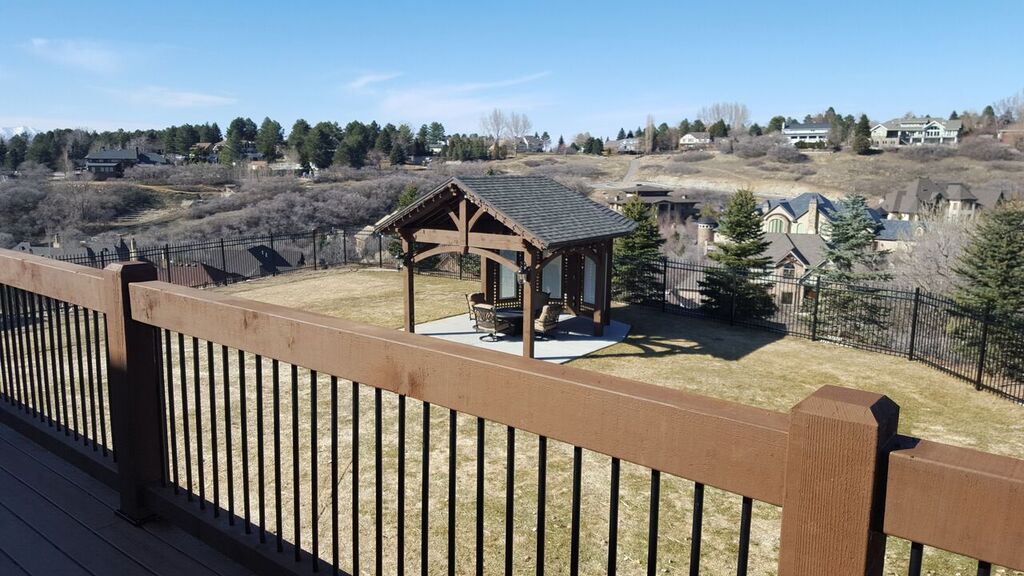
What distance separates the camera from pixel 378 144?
79188 millimetres

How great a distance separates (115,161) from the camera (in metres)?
67.9

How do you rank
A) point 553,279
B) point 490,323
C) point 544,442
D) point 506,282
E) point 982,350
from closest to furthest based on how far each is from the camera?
point 544,442
point 982,350
point 490,323
point 553,279
point 506,282

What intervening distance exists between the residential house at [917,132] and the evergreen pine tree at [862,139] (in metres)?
8.42

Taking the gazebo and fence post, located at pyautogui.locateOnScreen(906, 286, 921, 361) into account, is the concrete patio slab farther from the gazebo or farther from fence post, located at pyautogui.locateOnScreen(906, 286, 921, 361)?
fence post, located at pyautogui.locateOnScreen(906, 286, 921, 361)

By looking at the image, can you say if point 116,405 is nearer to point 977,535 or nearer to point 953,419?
point 977,535

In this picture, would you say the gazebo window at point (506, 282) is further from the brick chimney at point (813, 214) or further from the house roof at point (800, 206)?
the house roof at point (800, 206)

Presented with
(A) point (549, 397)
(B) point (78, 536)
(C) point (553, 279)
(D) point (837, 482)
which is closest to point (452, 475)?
(A) point (549, 397)

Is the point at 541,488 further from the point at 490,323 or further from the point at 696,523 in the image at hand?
the point at 490,323

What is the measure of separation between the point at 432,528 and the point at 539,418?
4971mm

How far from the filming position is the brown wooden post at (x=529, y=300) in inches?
482

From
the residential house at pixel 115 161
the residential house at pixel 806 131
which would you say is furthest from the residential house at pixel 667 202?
the residential house at pixel 806 131

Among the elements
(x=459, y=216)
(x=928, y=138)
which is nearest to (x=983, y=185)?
(x=928, y=138)

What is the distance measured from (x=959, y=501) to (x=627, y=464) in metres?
6.90

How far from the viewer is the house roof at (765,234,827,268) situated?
40.5 meters
